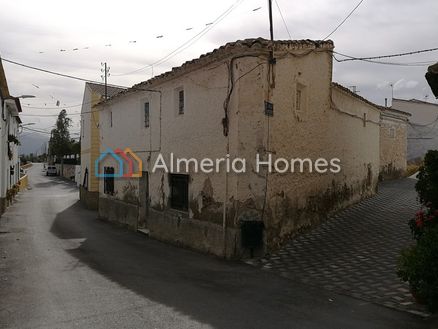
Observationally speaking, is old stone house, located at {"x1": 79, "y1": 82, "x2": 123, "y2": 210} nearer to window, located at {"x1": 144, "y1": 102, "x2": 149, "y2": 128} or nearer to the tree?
window, located at {"x1": 144, "y1": 102, "x2": 149, "y2": 128}

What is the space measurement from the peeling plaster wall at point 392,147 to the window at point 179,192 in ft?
40.8

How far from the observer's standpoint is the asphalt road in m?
5.78

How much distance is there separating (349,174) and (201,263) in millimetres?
6686

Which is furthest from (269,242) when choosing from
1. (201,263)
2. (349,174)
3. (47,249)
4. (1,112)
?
(1,112)

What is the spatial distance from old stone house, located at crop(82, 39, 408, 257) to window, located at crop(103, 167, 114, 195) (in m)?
3.43

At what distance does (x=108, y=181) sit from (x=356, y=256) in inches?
485

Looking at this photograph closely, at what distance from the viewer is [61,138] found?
208 ft

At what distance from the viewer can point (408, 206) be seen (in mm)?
14391

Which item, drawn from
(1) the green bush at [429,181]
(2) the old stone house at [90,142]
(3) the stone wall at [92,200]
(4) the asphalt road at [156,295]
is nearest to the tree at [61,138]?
(2) the old stone house at [90,142]

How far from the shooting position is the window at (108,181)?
60.5ft

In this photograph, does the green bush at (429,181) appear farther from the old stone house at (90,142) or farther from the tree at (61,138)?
the tree at (61,138)

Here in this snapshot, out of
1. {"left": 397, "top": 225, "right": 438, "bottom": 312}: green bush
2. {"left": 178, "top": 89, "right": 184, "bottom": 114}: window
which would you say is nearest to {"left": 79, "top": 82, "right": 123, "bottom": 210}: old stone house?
{"left": 178, "top": 89, "right": 184, "bottom": 114}: window

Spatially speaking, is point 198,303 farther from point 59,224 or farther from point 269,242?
point 59,224

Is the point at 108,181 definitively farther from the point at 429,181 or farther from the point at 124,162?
the point at 429,181
